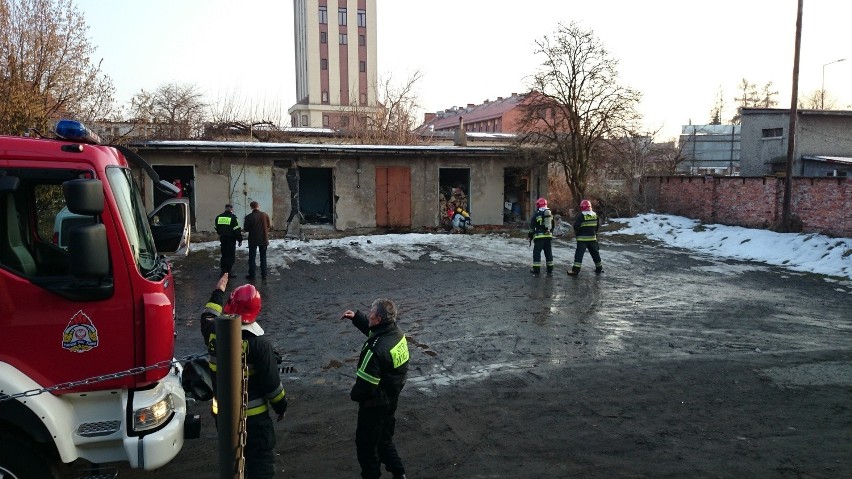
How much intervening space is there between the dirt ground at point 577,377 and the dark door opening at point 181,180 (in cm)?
803

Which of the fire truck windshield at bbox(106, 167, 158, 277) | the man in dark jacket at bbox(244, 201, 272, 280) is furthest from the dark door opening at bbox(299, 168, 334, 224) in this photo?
the fire truck windshield at bbox(106, 167, 158, 277)

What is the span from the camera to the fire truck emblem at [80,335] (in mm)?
3877

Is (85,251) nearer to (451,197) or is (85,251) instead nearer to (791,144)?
(451,197)

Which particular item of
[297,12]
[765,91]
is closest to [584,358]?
[765,91]

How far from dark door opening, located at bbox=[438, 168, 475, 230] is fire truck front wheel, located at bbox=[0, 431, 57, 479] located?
20.9 m

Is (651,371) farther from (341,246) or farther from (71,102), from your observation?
(71,102)

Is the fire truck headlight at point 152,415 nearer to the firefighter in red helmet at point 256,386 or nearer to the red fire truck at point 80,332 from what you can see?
the red fire truck at point 80,332

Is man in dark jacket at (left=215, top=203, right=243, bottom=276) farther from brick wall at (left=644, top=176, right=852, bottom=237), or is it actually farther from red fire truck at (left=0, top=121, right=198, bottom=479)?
brick wall at (left=644, top=176, right=852, bottom=237)

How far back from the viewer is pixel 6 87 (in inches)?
593

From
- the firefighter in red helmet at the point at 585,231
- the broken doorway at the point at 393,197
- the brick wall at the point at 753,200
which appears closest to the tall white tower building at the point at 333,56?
the broken doorway at the point at 393,197

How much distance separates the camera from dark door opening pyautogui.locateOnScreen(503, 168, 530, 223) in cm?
2584

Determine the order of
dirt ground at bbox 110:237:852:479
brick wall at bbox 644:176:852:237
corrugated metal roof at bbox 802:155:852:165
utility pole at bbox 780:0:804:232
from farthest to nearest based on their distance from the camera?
corrugated metal roof at bbox 802:155:852:165 < utility pole at bbox 780:0:804:232 < brick wall at bbox 644:176:852:237 < dirt ground at bbox 110:237:852:479

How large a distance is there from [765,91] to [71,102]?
58.1 m

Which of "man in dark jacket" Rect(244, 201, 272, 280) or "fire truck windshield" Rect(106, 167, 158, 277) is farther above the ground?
"fire truck windshield" Rect(106, 167, 158, 277)
